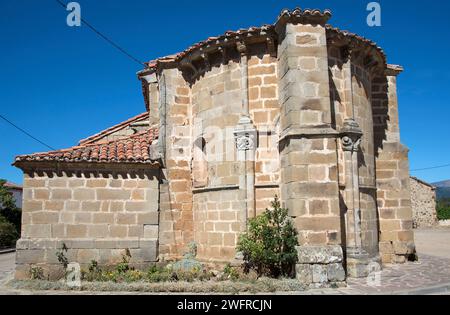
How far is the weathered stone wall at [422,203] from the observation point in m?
30.5

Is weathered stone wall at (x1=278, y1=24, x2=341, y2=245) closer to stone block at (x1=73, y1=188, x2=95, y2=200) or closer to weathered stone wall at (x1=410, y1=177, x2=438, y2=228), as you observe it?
stone block at (x1=73, y1=188, x2=95, y2=200)

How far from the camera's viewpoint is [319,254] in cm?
792

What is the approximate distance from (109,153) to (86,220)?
182 centimetres

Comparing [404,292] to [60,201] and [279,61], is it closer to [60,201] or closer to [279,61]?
[279,61]

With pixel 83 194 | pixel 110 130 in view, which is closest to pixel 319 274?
pixel 83 194

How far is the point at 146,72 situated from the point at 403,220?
892 cm

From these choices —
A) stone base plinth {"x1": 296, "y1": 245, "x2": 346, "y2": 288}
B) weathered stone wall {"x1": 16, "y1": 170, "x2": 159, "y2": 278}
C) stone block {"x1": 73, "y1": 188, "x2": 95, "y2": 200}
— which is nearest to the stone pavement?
stone base plinth {"x1": 296, "y1": 245, "x2": 346, "y2": 288}

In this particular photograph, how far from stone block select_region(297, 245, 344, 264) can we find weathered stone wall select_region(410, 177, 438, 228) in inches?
988

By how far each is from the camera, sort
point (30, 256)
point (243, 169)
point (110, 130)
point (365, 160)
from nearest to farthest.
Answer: point (243, 169)
point (30, 256)
point (365, 160)
point (110, 130)

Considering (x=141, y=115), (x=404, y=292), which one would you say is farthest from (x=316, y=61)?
(x=141, y=115)

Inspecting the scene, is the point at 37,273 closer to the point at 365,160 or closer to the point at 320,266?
the point at 320,266

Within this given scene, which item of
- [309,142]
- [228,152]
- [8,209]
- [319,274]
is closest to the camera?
[319,274]

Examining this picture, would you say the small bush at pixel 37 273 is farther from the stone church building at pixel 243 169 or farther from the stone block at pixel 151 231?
the stone block at pixel 151 231

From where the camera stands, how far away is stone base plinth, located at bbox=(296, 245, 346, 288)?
7793mm
